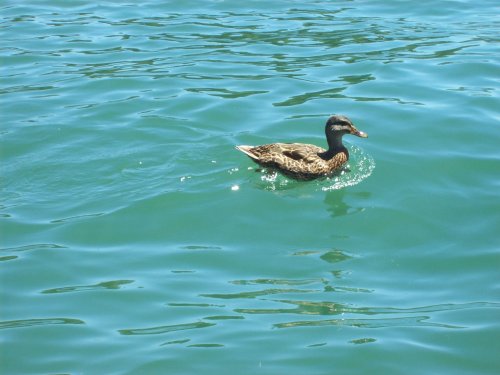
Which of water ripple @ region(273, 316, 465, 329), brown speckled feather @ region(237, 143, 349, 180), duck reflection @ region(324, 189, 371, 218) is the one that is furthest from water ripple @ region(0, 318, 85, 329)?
brown speckled feather @ region(237, 143, 349, 180)

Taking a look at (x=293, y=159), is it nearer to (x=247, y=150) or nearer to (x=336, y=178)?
(x=247, y=150)

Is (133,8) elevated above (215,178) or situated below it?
above

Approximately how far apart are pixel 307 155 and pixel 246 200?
1.24 m

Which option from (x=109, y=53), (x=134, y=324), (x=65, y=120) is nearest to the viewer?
(x=134, y=324)

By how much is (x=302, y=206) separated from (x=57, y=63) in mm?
7513

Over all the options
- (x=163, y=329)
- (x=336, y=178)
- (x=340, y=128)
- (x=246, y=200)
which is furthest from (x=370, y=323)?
(x=340, y=128)

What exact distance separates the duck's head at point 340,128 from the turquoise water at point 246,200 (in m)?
0.51

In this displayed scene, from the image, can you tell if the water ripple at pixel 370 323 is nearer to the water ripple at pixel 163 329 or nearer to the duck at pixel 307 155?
the water ripple at pixel 163 329

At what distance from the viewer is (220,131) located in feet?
45.5

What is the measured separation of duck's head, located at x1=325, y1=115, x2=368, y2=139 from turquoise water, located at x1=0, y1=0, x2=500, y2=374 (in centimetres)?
51

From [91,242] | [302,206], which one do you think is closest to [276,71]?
[302,206]

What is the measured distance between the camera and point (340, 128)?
42.1 feet

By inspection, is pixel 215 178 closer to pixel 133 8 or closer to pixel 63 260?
pixel 63 260

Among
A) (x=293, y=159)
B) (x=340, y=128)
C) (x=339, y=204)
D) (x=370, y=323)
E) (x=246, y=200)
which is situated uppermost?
(x=340, y=128)
